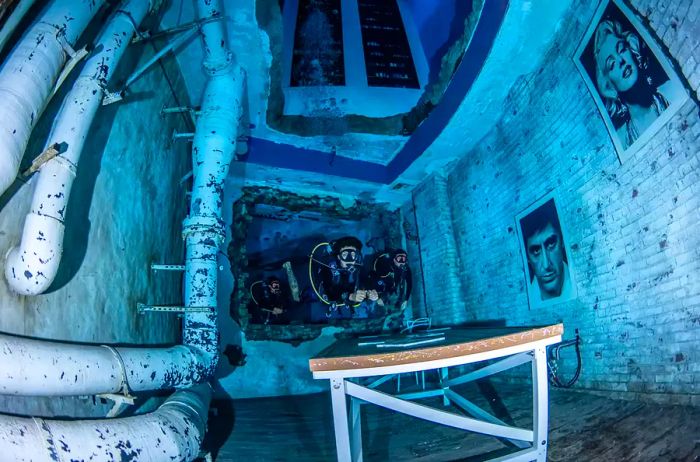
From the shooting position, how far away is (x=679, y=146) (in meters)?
2.43

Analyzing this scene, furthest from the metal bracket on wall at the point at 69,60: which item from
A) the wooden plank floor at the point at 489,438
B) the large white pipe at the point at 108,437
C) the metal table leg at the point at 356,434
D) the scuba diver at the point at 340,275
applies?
the scuba diver at the point at 340,275

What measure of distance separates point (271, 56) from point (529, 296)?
402 cm

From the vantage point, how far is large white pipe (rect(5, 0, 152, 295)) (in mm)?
1544

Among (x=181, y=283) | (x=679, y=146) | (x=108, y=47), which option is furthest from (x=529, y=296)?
(x=108, y=47)

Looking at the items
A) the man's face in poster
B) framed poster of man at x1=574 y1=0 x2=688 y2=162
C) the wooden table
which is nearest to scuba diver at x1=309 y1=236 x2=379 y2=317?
the man's face in poster

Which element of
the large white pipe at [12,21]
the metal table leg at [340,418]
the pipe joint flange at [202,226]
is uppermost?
the large white pipe at [12,21]

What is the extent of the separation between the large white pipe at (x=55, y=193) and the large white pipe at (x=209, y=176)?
1.58m

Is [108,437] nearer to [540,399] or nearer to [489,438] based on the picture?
[540,399]

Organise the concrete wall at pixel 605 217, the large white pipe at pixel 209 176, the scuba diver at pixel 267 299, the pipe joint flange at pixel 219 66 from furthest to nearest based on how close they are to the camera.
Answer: the scuba diver at pixel 267 299 → the pipe joint flange at pixel 219 66 → the large white pipe at pixel 209 176 → the concrete wall at pixel 605 217

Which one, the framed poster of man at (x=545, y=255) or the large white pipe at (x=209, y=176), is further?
the framed poster of man at (x=545, y=255)

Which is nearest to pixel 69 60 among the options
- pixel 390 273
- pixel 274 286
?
pixel 274 286

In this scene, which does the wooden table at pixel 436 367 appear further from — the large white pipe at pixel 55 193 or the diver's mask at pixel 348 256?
the diver's mask at pixel 348 256

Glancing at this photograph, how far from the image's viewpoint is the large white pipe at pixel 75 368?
1302mm

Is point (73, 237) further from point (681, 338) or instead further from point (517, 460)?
point (681, 338)
